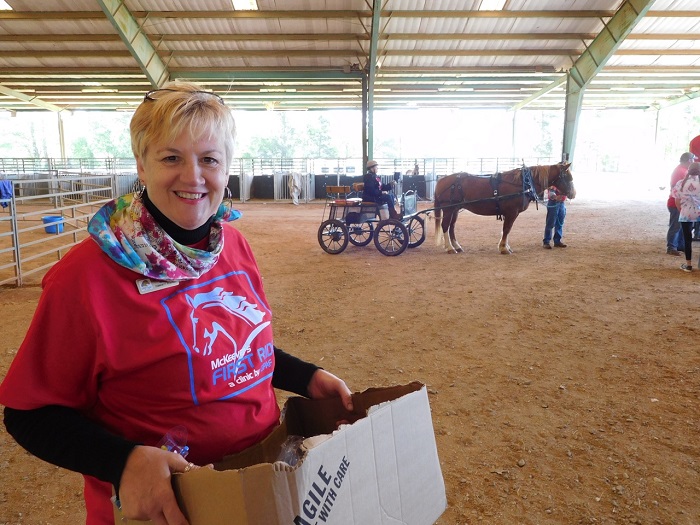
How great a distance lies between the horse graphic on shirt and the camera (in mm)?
1129

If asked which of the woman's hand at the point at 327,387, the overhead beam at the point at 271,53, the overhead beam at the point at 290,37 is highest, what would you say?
the overhead beam at the point at 290,37

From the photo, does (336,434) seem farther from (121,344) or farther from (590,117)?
(590,117)

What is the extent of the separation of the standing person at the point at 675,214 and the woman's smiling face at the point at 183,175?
8824mm

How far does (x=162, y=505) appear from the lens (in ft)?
2.97

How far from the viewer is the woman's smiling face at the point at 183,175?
112 cm

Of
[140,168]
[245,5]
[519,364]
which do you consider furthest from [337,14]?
[140,168]

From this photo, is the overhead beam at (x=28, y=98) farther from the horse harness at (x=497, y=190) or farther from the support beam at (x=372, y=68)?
the horse harness at (x=497, y=190)

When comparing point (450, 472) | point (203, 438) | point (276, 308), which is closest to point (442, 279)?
point (276, 308)

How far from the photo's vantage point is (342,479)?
36.4 inches

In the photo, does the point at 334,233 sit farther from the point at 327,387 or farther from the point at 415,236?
the point at 327,387

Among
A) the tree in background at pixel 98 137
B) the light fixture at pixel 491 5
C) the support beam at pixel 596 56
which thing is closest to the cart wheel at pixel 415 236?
the light fixture at pixel 491 5

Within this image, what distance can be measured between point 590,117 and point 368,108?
30.9 meters

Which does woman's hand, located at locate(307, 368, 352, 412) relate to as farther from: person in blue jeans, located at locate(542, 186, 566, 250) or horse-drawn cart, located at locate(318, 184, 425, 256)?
person in blue jeans, located at locate(542, 186, 566, 250)

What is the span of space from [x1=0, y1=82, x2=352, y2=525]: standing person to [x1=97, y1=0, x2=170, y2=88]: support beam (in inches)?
478
